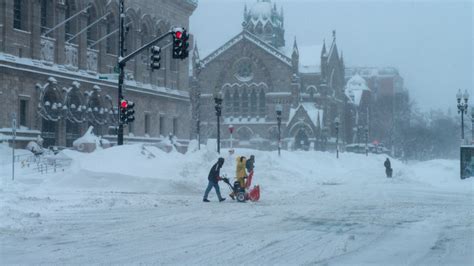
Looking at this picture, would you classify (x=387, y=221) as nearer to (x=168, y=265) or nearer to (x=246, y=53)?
(x=168, y=265)

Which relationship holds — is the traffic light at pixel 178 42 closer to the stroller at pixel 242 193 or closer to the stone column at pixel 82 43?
the stroller at pixel 242 193

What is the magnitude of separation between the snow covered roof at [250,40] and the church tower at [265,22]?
10.9 m

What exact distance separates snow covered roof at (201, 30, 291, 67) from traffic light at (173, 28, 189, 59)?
57.9 metres

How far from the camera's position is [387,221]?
14562 mm

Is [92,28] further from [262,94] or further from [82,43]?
[262,94]

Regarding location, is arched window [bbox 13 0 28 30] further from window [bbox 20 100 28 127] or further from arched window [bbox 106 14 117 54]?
arched window [bbox 106 14 117 54]

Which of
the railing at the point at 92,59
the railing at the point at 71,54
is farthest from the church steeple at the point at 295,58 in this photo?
the railing at the point at 71,54

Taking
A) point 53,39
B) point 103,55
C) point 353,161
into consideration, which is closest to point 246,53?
point 353,161

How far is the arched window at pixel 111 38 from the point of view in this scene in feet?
141

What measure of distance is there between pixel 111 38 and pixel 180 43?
74.7 feet

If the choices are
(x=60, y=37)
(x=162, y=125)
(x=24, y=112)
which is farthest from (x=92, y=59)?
(x=162, y=125)

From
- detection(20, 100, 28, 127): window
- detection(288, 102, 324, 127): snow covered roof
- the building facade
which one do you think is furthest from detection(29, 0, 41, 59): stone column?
detection(288, 102, 324, 127): snow covered roof

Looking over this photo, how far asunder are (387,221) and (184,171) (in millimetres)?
12097

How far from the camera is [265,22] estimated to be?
92.8m
